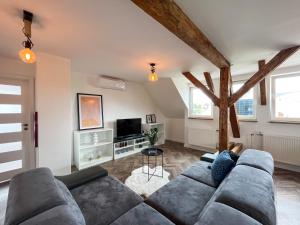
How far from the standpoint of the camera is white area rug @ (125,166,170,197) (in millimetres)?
2527

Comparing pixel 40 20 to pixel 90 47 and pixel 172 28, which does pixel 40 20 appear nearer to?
pixel 90 47

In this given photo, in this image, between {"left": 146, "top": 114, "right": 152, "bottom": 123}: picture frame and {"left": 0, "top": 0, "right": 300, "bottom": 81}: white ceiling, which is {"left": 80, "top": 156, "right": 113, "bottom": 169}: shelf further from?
{"left": 0, "top": 0, "right": 300, "bottom": 81}: white ceiling

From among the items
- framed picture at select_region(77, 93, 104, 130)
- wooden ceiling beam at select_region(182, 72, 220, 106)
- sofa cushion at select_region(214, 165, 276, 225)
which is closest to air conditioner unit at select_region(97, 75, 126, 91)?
framed picture at select_region(77, 93, 104, 130)

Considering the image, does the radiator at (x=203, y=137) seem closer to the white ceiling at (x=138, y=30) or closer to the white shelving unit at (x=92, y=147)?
the white ceiling at (x=138, y=30)

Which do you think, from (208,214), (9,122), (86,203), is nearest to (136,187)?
(86,203)

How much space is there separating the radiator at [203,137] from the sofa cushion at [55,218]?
169 inches

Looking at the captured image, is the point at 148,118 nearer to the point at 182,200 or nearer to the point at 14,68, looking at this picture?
the point at 14,68

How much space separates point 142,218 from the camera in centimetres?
124

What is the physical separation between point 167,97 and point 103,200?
13.4 ft

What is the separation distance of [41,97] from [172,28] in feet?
7.87

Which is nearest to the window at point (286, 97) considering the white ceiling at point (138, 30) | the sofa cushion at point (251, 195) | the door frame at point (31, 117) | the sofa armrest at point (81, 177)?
the white ceiling at point (138, 30)

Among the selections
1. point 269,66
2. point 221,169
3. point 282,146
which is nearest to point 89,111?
point 221,169

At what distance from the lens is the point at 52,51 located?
8.22 ft

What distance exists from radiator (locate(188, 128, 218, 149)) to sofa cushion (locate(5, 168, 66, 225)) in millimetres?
4192
